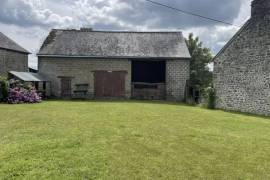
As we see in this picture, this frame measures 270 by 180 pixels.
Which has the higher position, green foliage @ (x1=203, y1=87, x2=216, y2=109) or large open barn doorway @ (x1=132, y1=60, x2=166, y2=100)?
large open barn doorway @ (x1=132, y1=60, x2=166, y2=100)

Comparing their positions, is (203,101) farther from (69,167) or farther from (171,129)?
(69,167)

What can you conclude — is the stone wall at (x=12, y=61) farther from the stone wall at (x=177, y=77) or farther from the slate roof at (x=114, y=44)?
the stone wall at (x=177, y=77)

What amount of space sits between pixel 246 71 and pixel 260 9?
329 cm

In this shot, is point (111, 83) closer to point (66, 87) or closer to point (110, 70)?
point (110, 70)

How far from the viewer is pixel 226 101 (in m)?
18.7

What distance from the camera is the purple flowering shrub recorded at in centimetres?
1927

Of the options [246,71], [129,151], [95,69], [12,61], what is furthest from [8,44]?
[129,151]

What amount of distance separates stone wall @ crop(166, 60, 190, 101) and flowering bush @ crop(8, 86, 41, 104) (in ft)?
33.1

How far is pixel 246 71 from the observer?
17.2m

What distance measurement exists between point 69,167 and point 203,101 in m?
15.6

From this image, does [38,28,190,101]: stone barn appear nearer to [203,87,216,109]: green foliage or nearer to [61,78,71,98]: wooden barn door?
[61,78,71,98]: wooden barn door

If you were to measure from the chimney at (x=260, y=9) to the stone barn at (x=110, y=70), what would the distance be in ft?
26.4

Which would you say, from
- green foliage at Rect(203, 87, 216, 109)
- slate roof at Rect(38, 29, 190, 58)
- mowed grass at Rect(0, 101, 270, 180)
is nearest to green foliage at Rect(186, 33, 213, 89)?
slate roof at Rect(38, 29, 190, 58)

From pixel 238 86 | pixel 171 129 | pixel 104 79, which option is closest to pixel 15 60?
pixel 104 79
